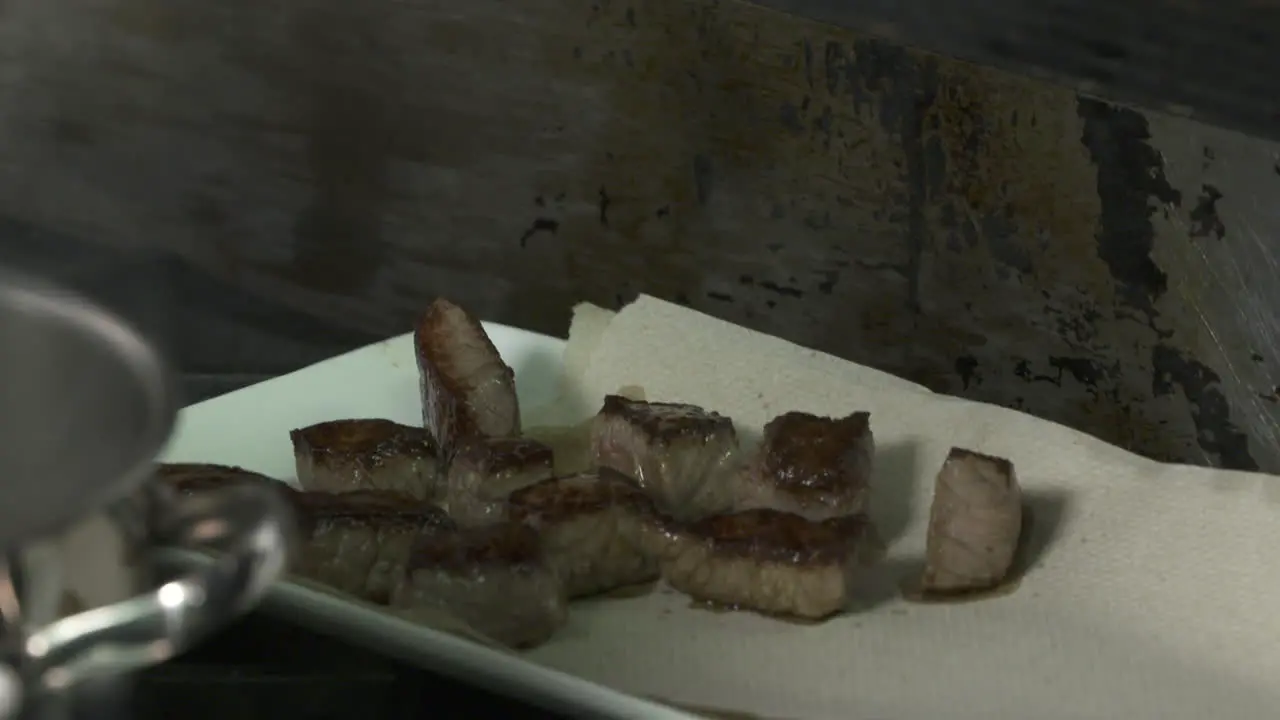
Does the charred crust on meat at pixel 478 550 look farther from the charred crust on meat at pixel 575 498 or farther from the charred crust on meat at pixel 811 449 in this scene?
the charred crust on meat at pixel 811 449

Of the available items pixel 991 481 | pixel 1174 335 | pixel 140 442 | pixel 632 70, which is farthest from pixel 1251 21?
pixel 140 442

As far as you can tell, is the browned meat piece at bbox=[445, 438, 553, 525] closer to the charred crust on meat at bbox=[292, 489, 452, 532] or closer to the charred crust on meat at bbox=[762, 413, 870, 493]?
the charred crust on meat at bbox=[292, 489, 452, 532]

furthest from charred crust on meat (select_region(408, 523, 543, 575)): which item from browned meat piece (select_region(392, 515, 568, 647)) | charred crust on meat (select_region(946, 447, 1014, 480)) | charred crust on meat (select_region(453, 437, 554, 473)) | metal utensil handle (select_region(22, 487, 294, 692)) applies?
metal utensil handle (select_region(22, 487, 294, 692))

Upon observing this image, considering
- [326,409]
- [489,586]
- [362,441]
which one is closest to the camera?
[489,586]

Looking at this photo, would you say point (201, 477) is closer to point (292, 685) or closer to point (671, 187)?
point (292, 685)

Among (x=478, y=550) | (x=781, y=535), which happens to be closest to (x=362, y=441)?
(x=478, y=550)

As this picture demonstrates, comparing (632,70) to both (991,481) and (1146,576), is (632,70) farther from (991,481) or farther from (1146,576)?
(1146,576)
